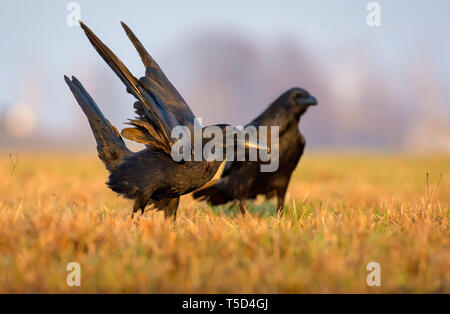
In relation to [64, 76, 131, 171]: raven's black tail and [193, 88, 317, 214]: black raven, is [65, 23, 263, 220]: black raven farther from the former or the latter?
[193, 88, 317, 214]: black raven

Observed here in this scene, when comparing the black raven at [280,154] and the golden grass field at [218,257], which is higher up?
the black raven at [280,154]

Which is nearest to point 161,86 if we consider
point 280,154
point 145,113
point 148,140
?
point 145,113

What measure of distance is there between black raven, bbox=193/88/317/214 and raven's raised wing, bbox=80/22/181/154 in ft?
4.99

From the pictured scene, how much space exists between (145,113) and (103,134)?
671 millimetres

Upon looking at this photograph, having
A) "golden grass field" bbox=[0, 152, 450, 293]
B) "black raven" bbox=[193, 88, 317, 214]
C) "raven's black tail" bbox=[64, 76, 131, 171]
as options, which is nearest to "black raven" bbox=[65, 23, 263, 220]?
"raven's black tail" bbox=[64, 76, 131, 171]

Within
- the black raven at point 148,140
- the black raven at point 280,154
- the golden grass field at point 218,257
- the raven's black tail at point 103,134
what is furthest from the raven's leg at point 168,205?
the black raven at point 280,154

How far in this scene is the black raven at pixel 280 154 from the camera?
5.04 meters

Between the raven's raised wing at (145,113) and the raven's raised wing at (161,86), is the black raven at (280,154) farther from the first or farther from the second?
the raven's raised wing at (145,113)

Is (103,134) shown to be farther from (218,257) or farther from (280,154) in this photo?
(218,257)

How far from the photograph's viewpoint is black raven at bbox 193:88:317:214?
5039 mm

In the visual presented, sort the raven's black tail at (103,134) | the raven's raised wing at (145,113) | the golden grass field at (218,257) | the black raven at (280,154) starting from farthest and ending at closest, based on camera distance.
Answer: the black raven at (280,154) → the raven's black tail at (103,134) → the raven's raised wing at (145,113) → the golden grass field at (218,257)

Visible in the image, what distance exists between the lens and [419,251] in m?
2.68

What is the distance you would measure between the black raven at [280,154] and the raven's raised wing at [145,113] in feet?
4.99
